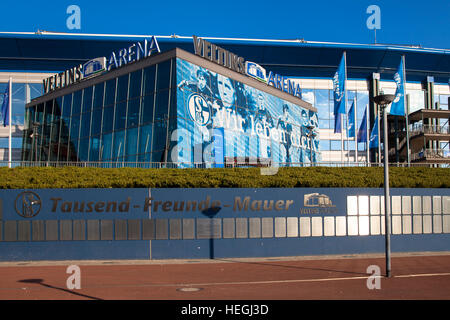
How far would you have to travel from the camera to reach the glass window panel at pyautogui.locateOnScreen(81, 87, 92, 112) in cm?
4691

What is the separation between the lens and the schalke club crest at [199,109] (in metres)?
40.0

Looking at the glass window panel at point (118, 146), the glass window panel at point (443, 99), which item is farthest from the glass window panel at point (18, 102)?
the glass window panel at point (443, 99)

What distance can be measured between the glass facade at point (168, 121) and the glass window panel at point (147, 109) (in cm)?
9

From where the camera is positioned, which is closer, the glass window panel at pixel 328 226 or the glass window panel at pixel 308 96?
the glass window panel at pixel 328 226

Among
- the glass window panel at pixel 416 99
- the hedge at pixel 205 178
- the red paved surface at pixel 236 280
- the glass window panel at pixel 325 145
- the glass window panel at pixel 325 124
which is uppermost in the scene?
the glass window panel at pixel 416 99

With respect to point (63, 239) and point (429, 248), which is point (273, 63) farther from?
point (63, 239)

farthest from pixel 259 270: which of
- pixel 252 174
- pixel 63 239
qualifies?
pixel 63 239

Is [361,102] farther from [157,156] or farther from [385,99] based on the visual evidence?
[385,99]

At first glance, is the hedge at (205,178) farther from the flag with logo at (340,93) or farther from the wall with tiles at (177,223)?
the flag with logo at (340,93)

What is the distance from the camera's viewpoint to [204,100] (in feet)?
136

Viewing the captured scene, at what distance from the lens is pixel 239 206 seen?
28.7 m

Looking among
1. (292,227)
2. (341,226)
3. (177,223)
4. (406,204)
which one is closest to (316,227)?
(292,227)

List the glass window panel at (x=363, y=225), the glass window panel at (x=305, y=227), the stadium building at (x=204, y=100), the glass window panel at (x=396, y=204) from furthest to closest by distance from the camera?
the stadium building at (x=204, y=100)
the glass window panel at (x=396, y=204)
the glass window panel at (x=363, y=225)
the glass window panel at (x=305, y=227)

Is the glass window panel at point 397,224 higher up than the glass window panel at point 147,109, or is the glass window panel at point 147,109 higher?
the glass window panel at point 147,109
